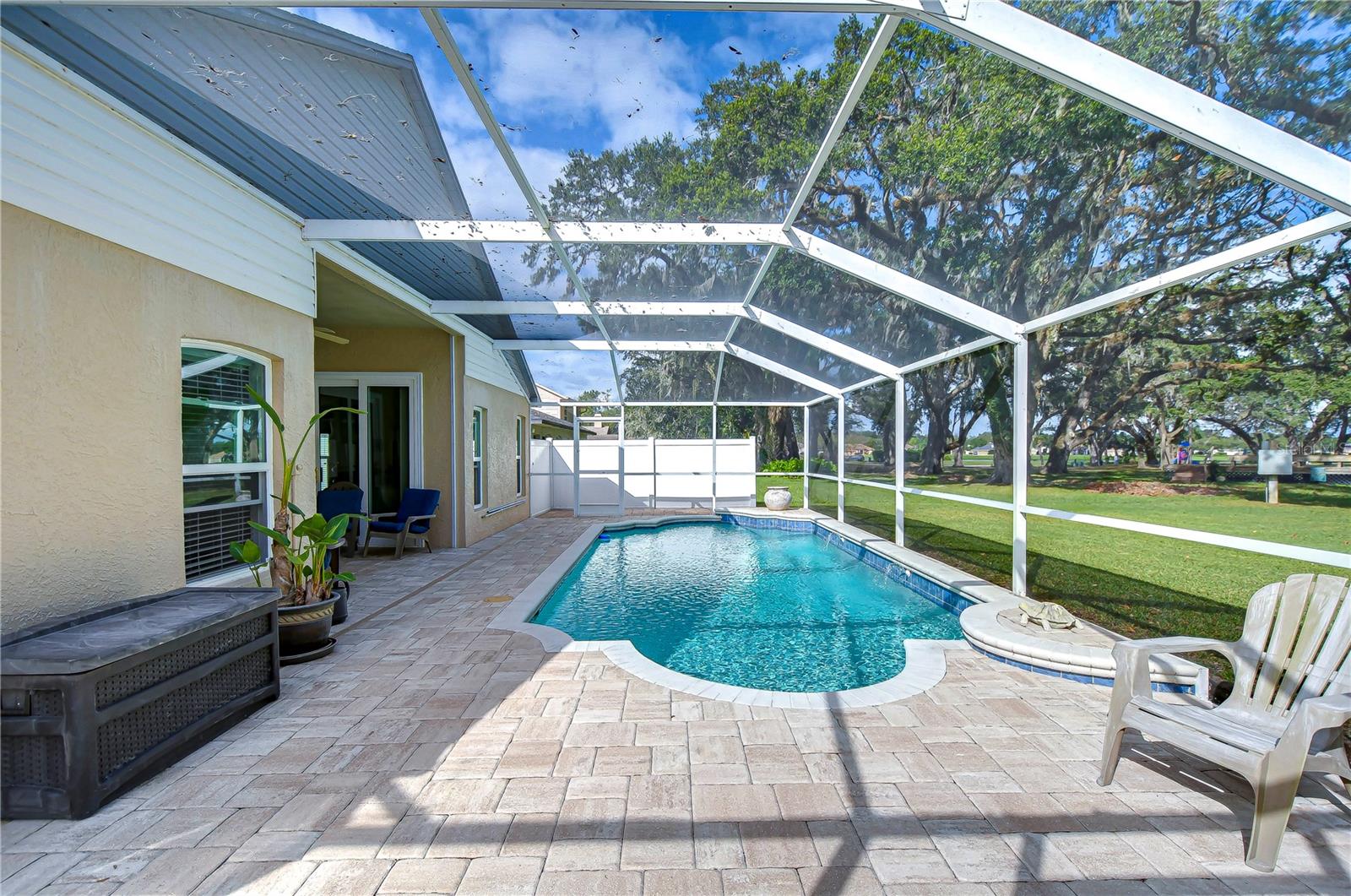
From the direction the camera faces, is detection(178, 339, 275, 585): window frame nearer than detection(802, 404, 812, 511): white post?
Yes

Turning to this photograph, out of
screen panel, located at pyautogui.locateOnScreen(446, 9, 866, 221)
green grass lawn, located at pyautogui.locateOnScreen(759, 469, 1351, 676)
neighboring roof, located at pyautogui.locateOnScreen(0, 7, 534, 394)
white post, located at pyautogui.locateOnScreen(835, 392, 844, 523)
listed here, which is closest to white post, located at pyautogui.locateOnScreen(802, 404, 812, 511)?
green grass lawn, located at pyautogui.locateOnScreen(759, 469, 1351, 676)

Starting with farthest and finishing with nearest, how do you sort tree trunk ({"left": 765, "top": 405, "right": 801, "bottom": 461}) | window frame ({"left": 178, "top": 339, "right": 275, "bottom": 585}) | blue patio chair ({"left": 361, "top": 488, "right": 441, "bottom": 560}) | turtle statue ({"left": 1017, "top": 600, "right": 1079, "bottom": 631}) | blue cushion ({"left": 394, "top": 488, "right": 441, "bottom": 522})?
tree trunk ({"left": 765, "top": 405, "right": 801, "bottom": 461}) < blue cushion ({"left": 394, "top": 488, "right": 441, "bottom": 522}) < blue patio chair ({"left": 361, "top": 488, "right": 441, "bottom": 560}) < turtle statue ({"left": 1017, "top": 600, "right": 1079, "bottom": 631}) < window frame ({"left": 178, "top": 339, "right": 275, "bottom": 585})

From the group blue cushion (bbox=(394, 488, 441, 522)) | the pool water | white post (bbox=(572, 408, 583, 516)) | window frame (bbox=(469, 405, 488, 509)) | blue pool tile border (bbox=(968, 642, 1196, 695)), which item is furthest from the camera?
white post (bbox=(572, 408, 583, 516))

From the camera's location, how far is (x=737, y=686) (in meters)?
4.15

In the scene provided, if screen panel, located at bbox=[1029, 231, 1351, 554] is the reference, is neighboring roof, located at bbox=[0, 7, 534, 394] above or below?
above

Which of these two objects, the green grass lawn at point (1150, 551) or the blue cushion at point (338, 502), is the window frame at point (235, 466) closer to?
the blue cushion at point (338, 502)

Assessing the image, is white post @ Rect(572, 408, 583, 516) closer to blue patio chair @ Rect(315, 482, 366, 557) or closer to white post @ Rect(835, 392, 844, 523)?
white post @ Rect(835, 392, 844, 523)

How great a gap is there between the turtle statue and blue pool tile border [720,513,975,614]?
44.4 inches

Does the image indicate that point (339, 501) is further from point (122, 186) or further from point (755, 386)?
point (755, 386)

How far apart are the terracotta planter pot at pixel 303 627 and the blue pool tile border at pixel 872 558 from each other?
5.57 metres

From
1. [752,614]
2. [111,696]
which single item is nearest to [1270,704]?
[752,614]

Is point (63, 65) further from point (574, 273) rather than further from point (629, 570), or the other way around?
point (629, 570)

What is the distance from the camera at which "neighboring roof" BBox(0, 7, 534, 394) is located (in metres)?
2.84

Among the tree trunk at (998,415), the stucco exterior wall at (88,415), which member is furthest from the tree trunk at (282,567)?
the tree trunk at (998,415)
